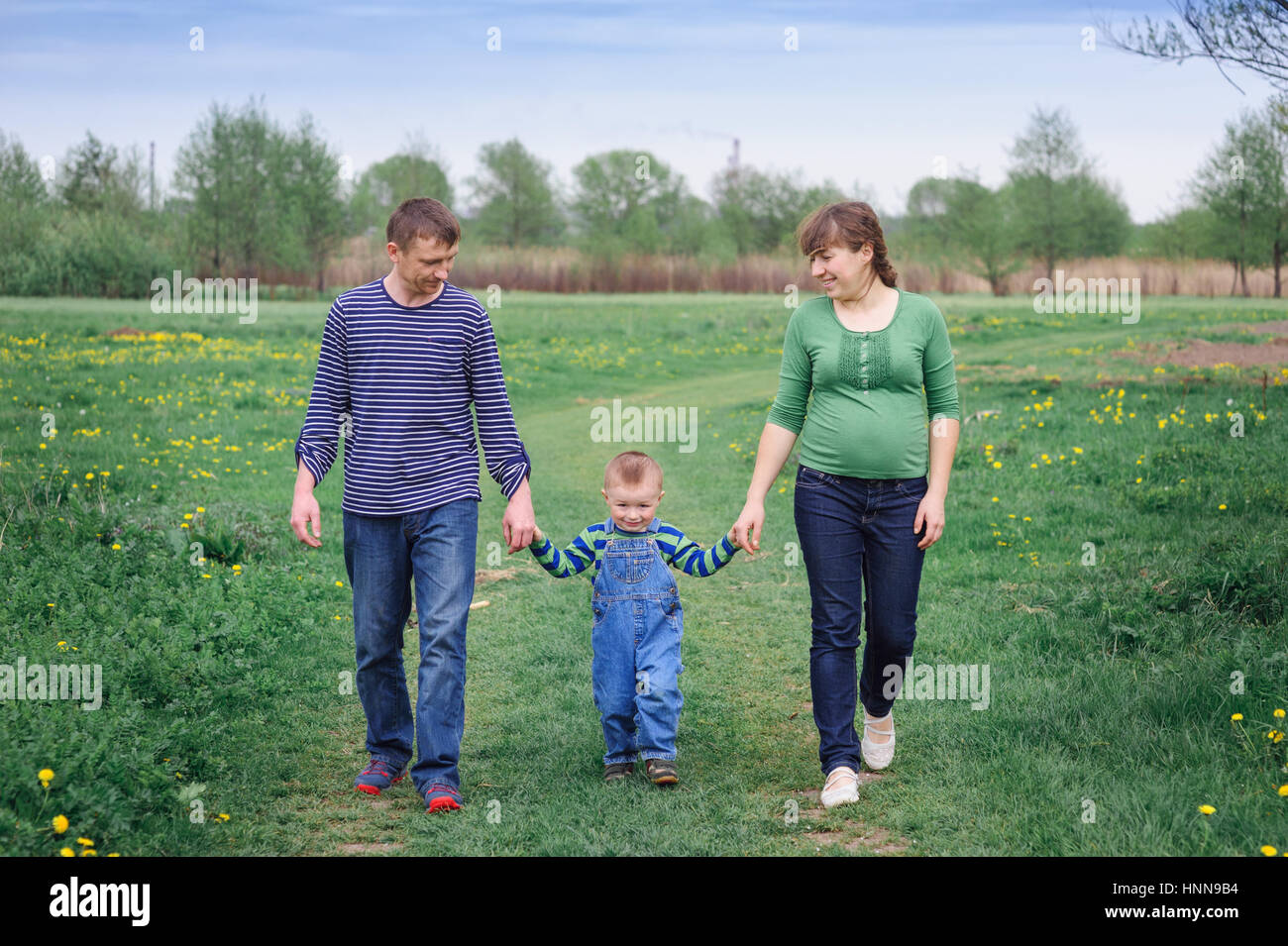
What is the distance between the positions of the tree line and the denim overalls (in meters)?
30.4

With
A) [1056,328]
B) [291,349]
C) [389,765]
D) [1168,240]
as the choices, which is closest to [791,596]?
[389,765]

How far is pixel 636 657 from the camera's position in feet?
14.2

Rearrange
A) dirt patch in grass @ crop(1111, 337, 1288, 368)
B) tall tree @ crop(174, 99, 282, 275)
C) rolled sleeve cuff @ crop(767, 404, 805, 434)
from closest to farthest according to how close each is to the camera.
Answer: rolled sleeve cuff @ crop(767, 404, 805, 434)
dirt patch in grass @ crop(1111, 337, 1288, 368)
tall tree @ crop(174, 99, 282, 275)

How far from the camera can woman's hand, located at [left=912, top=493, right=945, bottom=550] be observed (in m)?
4.02

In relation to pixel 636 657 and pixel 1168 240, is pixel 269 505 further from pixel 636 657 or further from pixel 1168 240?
pixel 1168 240

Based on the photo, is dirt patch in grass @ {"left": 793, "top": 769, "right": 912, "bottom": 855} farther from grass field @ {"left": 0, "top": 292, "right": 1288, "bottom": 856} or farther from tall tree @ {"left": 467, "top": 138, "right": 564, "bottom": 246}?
tall tree @ {"left": 467, "top": 138, "right": 564, "bottom": 246}

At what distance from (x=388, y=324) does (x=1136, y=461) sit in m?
7.34

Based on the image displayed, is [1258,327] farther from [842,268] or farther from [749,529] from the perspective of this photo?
[749,529]

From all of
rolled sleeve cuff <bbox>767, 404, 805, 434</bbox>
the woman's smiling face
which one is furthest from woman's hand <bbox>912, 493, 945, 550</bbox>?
the woman's smiling face

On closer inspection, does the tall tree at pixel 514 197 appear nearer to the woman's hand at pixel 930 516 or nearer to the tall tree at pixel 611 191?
the tall tree at pixel 611 191

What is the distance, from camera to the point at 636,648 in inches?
170

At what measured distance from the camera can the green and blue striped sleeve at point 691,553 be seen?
4195mm


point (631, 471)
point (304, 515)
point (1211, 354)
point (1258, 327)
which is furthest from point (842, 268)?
point (1258, 327)
